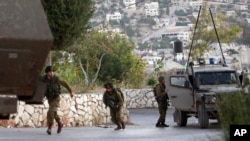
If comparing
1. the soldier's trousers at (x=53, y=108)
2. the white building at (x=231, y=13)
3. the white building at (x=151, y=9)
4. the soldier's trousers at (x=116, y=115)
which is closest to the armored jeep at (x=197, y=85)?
the soldier's trousers at (x=116, y=115)

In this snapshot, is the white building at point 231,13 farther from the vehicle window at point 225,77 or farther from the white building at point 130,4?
the vehicle window at point 225,77

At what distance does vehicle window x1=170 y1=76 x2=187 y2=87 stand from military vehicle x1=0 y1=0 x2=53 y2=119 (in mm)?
15757

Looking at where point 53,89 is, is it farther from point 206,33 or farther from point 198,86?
point 206,33

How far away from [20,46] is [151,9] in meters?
58.5

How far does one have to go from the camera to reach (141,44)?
62156 mm

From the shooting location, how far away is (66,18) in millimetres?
28328

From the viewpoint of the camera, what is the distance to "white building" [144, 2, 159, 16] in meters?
65.8

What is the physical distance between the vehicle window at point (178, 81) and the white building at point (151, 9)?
39068mm

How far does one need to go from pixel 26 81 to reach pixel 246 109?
124 inches

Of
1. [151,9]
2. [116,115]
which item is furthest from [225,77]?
[151,9]

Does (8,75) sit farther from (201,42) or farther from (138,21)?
(138,21)

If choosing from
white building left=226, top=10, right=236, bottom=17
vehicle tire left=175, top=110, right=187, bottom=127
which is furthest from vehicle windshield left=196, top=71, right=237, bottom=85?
white building left=226, top=10, right=236, bottom=17

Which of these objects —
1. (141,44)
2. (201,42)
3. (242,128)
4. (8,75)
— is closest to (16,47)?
(8,75)

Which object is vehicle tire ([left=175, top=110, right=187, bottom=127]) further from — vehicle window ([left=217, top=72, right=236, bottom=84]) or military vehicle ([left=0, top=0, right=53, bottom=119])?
military vehicle ([left=0, top=0, right=53, bottom=119])
